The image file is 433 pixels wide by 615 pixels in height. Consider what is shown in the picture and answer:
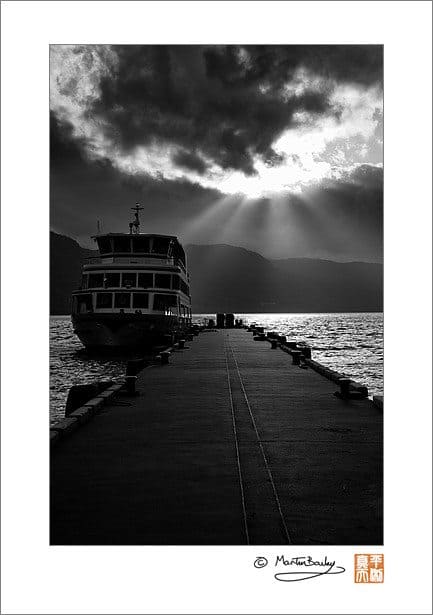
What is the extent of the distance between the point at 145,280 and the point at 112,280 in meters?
2.03

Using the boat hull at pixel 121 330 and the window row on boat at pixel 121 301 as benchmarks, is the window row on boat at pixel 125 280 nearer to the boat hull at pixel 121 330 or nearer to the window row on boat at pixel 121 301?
the window row on boat at pixel 121 301

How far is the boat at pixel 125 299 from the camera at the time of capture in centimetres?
4112

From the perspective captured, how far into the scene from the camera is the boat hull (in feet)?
134

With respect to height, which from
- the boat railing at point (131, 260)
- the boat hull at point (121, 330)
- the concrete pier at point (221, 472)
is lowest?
the concrete pier at point (221, 472)

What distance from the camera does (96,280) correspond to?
43.5 metres

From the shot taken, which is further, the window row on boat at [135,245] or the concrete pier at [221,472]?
the window row on boat at [135,245]

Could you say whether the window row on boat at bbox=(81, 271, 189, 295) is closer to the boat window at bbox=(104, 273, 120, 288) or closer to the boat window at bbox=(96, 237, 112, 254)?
the boat window at bbox=(104, 273, 120, 288)

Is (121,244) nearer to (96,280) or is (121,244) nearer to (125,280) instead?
(96,280)

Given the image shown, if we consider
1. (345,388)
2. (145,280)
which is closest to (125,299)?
(145,280)

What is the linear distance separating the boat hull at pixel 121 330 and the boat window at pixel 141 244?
18.4ft

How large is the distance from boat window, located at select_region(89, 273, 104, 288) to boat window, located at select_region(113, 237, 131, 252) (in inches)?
101

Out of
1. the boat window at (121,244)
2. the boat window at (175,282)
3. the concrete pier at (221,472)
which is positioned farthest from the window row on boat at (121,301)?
the concrete pier at (221,472)
